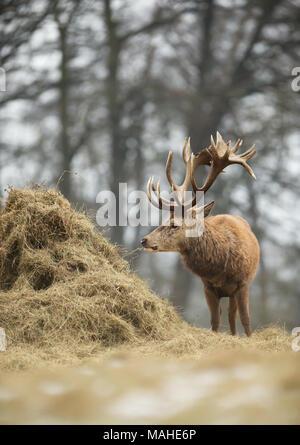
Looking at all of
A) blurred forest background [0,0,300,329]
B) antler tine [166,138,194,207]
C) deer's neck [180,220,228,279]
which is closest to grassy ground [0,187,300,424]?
deer's neck [180,220,228,279]

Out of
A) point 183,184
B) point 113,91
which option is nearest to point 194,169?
point 183,184

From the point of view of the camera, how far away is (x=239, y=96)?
40.5 feet

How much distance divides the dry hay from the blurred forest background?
20.1 ft

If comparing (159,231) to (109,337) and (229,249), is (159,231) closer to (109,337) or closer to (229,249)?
(229,249)

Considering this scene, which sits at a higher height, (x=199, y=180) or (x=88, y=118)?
(x=88, y=118)

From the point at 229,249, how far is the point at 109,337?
5.95 feet

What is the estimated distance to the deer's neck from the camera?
6121mm

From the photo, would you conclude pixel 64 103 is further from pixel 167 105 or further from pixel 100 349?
pixel 100 349

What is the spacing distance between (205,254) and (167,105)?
710 centimetres

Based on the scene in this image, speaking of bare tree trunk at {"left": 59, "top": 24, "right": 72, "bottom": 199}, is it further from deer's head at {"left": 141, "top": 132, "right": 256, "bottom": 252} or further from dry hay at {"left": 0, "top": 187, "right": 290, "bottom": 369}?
dry hay at {"left": 0, "top": 187, "right": 290, "bottom": 369}

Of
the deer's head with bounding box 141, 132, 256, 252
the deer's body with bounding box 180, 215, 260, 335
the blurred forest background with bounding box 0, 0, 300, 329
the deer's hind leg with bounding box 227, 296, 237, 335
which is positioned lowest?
the deer's hind leg with bounding box 227, 296, 237, 335

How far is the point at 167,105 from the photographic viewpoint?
12594 mm
